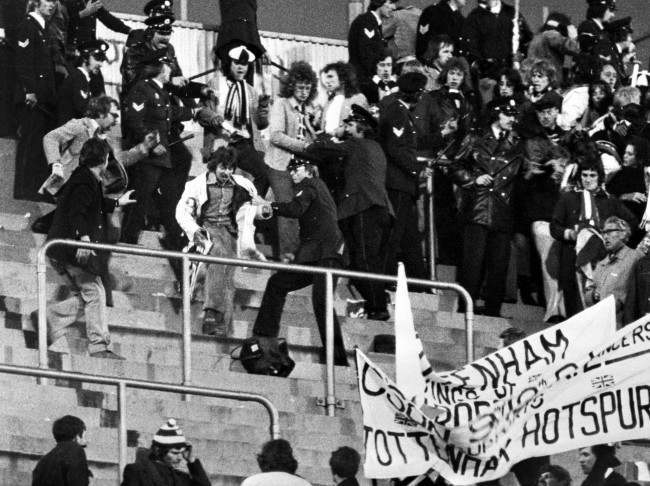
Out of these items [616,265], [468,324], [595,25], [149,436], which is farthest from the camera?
[595,25]

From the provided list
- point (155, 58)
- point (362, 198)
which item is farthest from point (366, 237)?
point (155, 58)

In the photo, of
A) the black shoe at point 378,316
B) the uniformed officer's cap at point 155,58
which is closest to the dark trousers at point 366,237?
the black shoe at point 378,316

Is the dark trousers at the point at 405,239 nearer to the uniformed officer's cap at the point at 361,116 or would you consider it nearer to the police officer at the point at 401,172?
the police officer at the point at 401,172

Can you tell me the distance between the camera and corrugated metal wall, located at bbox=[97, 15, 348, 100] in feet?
87.6

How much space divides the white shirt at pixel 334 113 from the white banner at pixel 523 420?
6.03 metres

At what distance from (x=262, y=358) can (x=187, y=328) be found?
602 mm

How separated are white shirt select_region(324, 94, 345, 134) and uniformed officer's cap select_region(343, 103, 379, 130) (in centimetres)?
41

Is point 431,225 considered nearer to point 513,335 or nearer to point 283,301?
point 283,301

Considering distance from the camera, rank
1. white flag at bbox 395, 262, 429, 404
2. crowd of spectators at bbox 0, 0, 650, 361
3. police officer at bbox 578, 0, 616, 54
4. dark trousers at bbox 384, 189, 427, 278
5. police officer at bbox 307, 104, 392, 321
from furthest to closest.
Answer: police officer at bbox 578, 0, 616, 54 < dark trousers at bbox 384, 189, 427, 278 < police officer at bbox 307, 104, 392, 321 < crowd of spectators at bbox 0, 0, 650, 361 < white flag at bbox 395, 262, 429, 404

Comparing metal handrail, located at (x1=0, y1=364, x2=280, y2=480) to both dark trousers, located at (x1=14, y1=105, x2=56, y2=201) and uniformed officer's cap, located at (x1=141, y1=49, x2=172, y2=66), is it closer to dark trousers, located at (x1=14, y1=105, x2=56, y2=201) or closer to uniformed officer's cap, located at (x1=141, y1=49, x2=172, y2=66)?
dark trousers, located at (x1=14, y1=105, x2=56, y2=201)

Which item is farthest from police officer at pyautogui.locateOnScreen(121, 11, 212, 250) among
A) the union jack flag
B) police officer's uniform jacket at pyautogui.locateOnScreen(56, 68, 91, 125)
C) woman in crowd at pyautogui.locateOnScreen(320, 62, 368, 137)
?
the union jack flag

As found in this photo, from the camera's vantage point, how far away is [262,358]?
2062 centimetres

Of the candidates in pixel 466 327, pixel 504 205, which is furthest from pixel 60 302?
pixel 504 205

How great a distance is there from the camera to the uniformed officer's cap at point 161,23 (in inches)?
921
